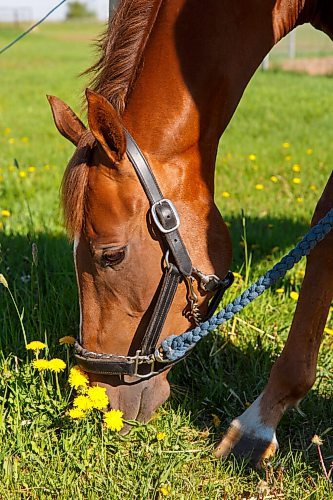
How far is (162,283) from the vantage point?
2.23m

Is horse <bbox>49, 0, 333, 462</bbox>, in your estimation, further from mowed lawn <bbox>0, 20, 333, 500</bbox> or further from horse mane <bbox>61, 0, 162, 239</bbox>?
mowed lawn <bbox>0, 20, 333, 500</bbox>

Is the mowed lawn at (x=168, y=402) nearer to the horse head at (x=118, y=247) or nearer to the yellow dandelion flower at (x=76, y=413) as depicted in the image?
the yellow dandelion flower at (x=76, y=413)

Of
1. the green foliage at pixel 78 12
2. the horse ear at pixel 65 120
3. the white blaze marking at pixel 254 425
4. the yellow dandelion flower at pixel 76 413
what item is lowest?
the green foliage at pixel 78 12

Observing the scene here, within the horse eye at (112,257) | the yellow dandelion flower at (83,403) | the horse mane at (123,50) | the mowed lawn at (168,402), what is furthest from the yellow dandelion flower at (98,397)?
the horse mane at (123,50)

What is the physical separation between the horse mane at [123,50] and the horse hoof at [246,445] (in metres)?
1.20

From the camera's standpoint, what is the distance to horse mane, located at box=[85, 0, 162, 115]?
2.19 metres

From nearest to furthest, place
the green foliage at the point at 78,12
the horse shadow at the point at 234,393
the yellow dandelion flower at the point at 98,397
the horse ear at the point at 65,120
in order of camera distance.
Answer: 1. the yellow dandelion flower at the point at 98,397
2. the horse ear at the point at 65,120
3. the horse shadow at the point at 234,393
4. the green foliage at the point at 78,12

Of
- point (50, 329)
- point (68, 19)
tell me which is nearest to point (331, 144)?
point (50, 329)

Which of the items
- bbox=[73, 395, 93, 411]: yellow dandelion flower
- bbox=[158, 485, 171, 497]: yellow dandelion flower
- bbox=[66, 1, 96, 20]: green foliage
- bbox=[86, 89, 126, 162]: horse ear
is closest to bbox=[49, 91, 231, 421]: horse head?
bbox=[86, 89, 126, 162]: horse ear

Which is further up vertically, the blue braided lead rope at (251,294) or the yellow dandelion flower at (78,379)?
the blue braided lead rope at (251,294)

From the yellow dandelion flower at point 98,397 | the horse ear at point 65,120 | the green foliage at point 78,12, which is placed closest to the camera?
the yellow dandelion flower at point 98,397

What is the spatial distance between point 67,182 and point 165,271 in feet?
1.41

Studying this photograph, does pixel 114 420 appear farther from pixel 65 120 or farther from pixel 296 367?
pixel 65 120

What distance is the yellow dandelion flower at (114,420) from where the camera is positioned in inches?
87.4
